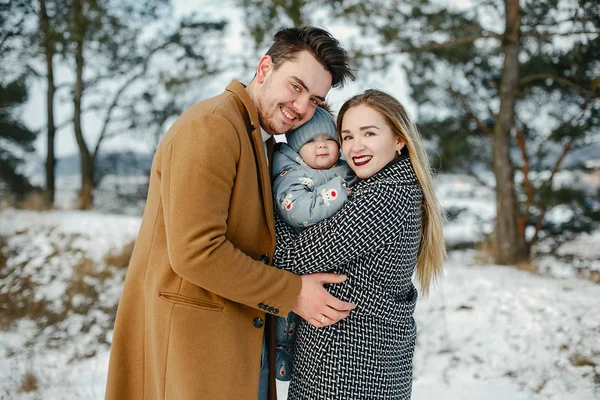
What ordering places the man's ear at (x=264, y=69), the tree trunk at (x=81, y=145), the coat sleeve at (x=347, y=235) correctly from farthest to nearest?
the tree trunk at (x=81, y=145), the man's ear at (x=264, y=69), the coat sleeve at (x=347, y=235)

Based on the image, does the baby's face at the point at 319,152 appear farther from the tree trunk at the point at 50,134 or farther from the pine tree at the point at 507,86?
the tree trunk at the point at 50,134

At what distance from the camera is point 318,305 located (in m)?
1.78

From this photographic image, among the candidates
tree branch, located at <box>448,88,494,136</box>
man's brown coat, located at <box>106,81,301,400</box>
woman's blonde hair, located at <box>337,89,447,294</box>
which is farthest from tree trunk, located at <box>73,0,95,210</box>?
woman's blonde hair, located at <box>337,89,447,294</box>

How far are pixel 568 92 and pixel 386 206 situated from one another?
26.1 feet

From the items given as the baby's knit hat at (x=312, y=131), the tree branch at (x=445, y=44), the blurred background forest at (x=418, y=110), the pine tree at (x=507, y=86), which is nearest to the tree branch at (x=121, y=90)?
the blurred background forest at (x=418, y=110)

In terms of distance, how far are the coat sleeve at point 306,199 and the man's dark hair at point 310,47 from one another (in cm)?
43

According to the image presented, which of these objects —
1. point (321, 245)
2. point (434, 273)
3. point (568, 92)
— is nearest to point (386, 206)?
point (321, 245)

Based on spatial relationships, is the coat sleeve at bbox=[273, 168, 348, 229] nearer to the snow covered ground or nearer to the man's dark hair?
the man's dark hair

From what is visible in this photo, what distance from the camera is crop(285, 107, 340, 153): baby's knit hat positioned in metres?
2.10

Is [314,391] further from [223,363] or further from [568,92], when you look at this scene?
[568,92]

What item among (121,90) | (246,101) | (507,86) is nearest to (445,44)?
(507,86)

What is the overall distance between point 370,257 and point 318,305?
0.25 metres

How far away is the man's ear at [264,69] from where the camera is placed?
2002 millimetres

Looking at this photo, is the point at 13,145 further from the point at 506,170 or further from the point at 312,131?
the point at 312,131
